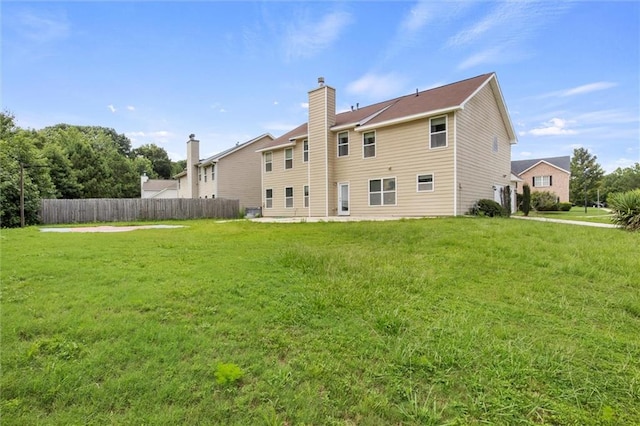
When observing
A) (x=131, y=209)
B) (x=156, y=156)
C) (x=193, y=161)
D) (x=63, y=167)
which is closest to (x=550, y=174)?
(x=193, y=161)

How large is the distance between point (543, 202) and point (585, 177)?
25.6m

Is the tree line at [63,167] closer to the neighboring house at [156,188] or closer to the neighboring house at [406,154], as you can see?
the neighboring house at [156,188]

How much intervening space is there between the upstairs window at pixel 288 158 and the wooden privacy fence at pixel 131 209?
611 cm

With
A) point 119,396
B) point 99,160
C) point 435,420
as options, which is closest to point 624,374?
point 435,420

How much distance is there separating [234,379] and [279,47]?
1259cm

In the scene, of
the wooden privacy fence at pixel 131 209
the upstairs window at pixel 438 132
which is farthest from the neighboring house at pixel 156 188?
the upstairs window at pixel 438 132

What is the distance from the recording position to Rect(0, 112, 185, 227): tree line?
563 inches

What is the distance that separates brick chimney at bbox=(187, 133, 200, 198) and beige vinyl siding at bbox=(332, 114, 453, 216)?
16.4 m

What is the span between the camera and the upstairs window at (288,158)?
65.9 feet

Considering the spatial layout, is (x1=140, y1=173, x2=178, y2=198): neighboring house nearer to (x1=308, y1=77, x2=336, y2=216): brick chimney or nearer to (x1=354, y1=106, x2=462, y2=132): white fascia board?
(x1=308, y1=77, x2=336, y2=216): brick chimney

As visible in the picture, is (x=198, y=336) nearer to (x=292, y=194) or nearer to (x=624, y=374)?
(x=624, y=374)

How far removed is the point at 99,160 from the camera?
3353cm

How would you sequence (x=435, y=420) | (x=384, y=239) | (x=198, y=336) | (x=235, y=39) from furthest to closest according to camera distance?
1. (x=235, y=39)
2. (x=384, y=239)
3. (x=198, y=336)
4. (x=435, y=420)

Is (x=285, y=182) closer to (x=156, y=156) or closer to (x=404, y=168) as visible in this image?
(x=404, y=168)
